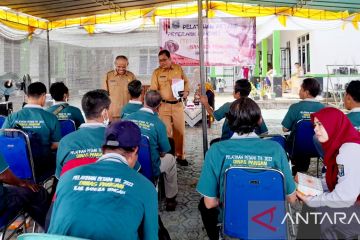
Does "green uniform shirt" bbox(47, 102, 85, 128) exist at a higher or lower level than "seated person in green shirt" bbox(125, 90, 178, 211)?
higher

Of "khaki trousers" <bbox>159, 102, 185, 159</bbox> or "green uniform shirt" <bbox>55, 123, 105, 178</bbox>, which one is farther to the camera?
"khaki trousers" <bbox>159, 102, 185, 159</bbox>

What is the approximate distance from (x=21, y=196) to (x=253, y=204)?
4.67 feet

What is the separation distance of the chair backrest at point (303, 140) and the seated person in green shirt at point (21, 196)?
235 cm

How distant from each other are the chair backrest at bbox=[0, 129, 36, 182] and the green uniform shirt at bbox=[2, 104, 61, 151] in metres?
0.38

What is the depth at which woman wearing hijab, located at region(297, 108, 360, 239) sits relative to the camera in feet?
5.91

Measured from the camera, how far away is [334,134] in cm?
194

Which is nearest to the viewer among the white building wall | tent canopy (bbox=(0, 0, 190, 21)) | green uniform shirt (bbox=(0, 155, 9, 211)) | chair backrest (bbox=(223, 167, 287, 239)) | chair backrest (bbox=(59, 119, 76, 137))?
chair backrest (bbox=(223, 167, 287, 239))

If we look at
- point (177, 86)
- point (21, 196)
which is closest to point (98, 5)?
point (177, 86)

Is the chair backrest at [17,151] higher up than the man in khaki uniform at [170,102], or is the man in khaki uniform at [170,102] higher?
the man in khaki uniform at [170,102]

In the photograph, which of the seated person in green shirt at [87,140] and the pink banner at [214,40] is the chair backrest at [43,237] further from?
the pink banner at [214,40]

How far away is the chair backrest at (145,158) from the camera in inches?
107

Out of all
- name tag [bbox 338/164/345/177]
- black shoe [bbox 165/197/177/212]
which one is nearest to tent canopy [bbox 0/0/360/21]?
black shoe [bbox 165/197/177/212]

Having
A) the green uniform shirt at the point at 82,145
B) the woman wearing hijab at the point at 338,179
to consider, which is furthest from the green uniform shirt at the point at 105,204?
the woman wearing hijab at the point at 338,179

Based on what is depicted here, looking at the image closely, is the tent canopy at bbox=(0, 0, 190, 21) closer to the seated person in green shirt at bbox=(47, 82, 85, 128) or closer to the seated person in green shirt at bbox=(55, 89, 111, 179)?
the seated person in green shirt at bbox=(47, 82, 85, 128)
